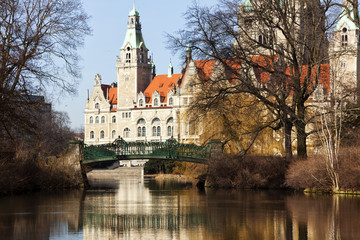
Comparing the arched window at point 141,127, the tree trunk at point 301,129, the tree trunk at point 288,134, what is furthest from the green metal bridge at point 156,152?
the arched window at point 141,127

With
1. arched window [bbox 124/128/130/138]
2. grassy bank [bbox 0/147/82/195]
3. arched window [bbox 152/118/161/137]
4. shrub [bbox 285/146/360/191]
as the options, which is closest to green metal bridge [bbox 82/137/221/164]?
grassy bank [bbox 0/147/82/195]

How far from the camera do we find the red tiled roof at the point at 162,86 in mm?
112981

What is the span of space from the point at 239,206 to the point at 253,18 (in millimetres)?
10839

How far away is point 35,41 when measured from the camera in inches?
1222

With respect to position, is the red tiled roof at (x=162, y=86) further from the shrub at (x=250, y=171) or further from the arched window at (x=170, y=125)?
the shrub at (x=250, y=171)

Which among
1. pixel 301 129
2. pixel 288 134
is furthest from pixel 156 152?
Result: pixel 301 129

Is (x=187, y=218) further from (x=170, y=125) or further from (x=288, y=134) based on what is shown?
(x=170, y=125)

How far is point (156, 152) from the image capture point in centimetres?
4028

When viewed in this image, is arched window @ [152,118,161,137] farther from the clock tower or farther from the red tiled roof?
the clock tower

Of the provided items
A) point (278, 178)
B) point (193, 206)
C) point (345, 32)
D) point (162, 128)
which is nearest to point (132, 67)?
point (162, 128)

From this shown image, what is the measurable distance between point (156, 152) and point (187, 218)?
20.2 meters

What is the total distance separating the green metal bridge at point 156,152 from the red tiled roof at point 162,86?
71101mm

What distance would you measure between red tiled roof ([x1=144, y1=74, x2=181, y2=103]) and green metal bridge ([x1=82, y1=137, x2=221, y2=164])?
71.1m

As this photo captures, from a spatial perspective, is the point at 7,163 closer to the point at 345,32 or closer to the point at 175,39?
the point at 175,39
